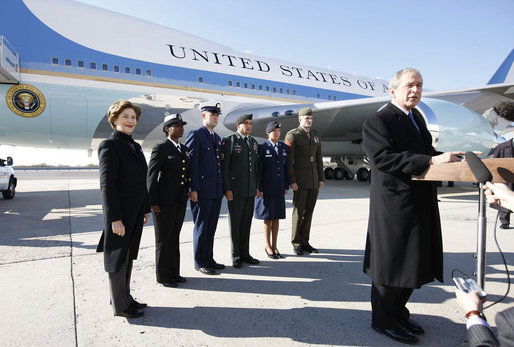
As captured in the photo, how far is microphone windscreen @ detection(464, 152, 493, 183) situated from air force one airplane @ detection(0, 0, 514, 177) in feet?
18.8

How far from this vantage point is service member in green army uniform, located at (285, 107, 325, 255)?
352 centimetres

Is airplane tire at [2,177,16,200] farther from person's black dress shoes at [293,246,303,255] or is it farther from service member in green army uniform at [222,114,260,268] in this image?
person's black dress shoes at [293,246,303,255]

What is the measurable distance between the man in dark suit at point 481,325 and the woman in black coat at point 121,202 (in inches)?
72.0

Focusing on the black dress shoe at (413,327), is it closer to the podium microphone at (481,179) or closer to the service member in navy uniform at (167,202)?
the podium microphone at (481,179)

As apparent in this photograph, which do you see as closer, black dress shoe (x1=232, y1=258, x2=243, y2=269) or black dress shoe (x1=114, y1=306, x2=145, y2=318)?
black dress shoe (x1=114, y1=306, x2=145, y2=318)

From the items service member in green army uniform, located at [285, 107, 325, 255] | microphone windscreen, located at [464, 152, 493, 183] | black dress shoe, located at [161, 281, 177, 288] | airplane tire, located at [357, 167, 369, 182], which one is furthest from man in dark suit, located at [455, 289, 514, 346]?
airplane tire, located at [357, 167, 369, 182]

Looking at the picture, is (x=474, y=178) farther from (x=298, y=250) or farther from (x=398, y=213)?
(x=298, y=250)

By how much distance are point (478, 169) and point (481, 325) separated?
0.59m

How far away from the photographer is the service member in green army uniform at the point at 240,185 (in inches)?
122

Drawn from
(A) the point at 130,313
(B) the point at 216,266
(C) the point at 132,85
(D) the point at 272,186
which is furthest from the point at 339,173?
(A) the point at 130,313

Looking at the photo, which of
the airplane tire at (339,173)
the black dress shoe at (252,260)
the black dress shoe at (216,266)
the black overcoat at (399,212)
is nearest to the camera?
the black overcoat at (399,212)

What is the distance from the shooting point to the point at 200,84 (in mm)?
8500

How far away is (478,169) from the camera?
1.21 metres

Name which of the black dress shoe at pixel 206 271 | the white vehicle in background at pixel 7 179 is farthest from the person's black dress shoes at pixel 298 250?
the white vehicle in background at pixel 7 179
